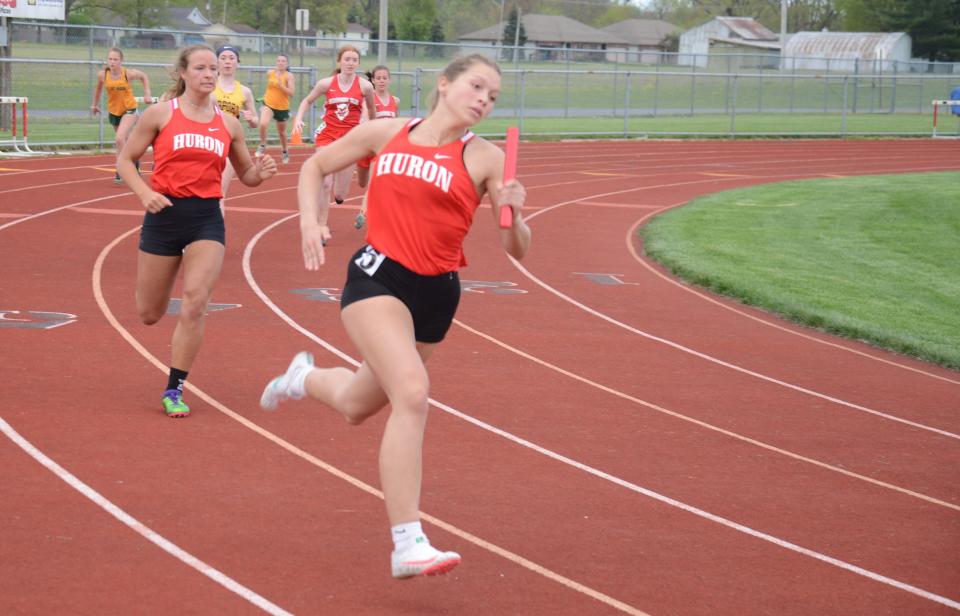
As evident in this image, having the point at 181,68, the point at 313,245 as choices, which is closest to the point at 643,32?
the point at 181,68

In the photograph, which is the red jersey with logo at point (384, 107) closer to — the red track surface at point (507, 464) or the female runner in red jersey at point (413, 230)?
the red track surface at point (507, 464)

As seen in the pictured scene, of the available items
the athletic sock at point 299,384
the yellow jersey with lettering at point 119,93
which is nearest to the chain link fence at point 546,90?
the yellow jersey with lettering at point 119,93

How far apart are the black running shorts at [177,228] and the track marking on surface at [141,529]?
1.27 m

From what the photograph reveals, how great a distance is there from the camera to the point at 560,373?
9.16 meters

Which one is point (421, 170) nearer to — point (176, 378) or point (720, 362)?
point (176, 378)

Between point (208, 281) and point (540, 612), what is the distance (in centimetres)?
332

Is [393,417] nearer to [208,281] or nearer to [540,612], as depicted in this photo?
[540,612]

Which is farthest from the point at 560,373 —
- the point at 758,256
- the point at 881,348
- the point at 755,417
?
the point at 758,256

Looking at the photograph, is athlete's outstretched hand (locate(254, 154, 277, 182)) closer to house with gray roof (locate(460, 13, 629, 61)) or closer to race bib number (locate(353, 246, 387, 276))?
race bib number (locate(353, 246, 387, 276))

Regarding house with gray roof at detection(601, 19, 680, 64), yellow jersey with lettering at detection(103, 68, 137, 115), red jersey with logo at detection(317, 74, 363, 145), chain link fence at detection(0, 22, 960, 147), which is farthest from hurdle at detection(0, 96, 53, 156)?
house with gray roof at detection(601, 19, 680, 64)

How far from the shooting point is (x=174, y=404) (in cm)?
740

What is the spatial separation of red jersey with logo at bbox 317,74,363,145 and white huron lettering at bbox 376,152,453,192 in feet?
33.3

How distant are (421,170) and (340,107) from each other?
10.3 metres

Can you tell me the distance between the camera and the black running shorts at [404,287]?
16.1 ft
